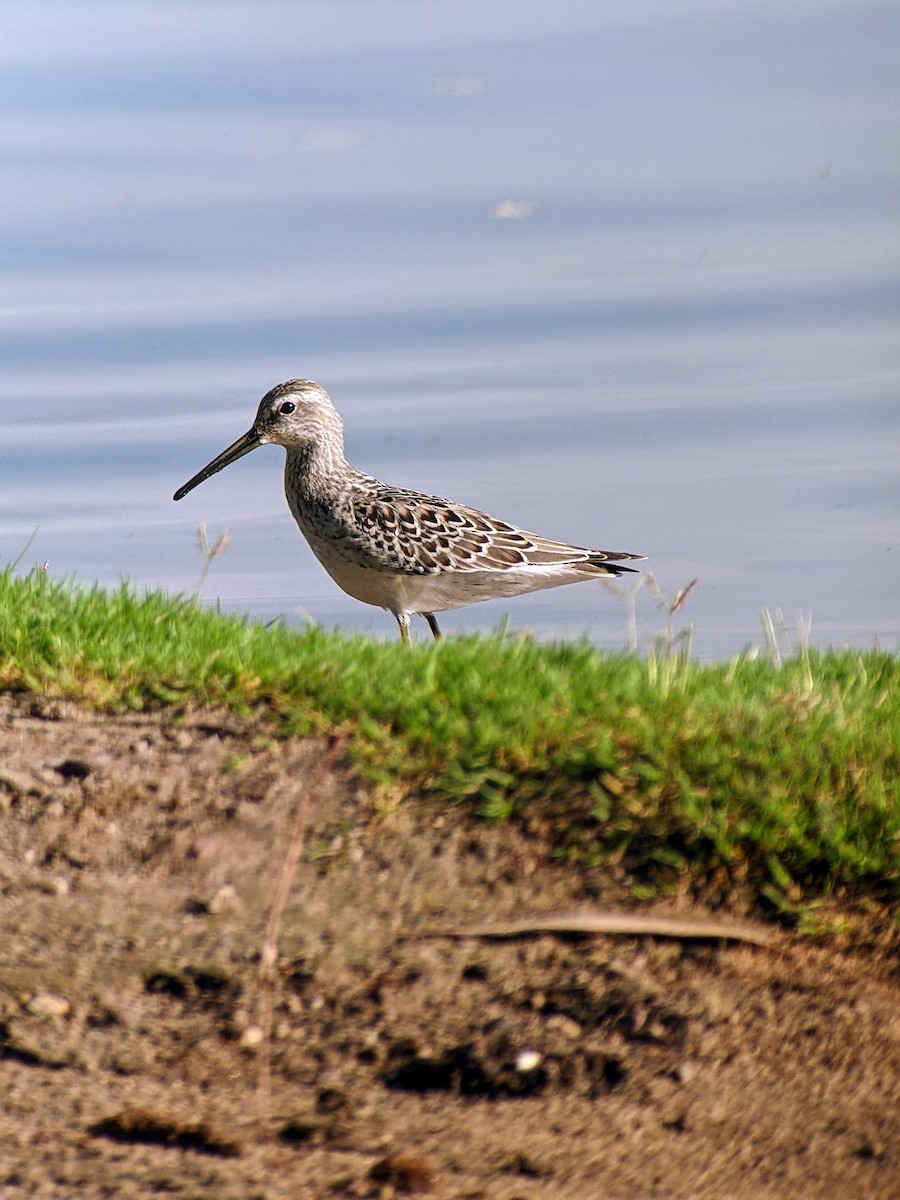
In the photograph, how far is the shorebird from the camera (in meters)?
9.05

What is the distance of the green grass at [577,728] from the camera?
17.8 ft

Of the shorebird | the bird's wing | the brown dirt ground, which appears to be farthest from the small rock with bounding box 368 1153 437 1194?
the bird's wing

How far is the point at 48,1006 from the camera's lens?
17.3 feet

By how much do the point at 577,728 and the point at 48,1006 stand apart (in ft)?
6.59

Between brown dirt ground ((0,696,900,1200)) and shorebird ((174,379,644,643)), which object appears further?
shorebird ((174,379,644,643))

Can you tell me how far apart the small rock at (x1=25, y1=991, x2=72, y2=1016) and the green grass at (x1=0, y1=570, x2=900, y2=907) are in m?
1.26

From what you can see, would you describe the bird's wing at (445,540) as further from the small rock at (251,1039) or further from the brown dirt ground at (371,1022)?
the small rock at (251,1039)

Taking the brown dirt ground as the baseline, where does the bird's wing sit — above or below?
above

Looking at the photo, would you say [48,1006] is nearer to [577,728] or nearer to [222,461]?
[577,728]

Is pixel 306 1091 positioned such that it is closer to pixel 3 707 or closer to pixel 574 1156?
pixel 574 1156

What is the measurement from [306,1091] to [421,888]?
76cm

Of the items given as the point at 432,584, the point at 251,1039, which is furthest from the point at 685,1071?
the point at 432,584

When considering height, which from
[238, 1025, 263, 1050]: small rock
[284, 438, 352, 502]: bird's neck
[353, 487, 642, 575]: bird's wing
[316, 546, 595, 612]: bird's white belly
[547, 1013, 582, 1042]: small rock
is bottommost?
[238, 1025, 263, 1050]: small rock

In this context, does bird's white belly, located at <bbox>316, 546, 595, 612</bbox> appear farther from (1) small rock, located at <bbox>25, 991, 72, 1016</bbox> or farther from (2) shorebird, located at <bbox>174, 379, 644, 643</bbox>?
(1) small rock, located at <bbox>25, 991, 72, 1016</bbox>
